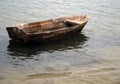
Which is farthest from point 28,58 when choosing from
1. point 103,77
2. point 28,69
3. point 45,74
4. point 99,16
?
point 99,16

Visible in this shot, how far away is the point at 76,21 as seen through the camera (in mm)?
15359

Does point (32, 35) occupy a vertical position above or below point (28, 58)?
above

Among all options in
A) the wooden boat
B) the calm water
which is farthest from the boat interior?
the calm water

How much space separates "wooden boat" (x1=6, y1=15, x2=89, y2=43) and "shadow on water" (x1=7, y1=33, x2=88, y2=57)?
0.91 feet

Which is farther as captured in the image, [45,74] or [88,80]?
[45,74]

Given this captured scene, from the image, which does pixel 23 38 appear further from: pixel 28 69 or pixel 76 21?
pixel 76 21

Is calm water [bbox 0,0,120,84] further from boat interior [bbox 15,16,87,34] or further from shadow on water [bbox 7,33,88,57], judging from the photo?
boat interior [bbox 15,16,87,34]

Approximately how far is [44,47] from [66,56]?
1595mm

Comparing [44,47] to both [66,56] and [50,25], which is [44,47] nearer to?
[66,56]

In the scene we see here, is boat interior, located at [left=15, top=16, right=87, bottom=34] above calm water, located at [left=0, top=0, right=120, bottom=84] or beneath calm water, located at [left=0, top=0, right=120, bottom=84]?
above

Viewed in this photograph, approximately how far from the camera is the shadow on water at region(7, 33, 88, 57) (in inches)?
480

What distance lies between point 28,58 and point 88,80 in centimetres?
341

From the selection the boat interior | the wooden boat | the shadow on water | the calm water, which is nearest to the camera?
the calm water

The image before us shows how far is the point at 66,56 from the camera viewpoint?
11.9 metres
